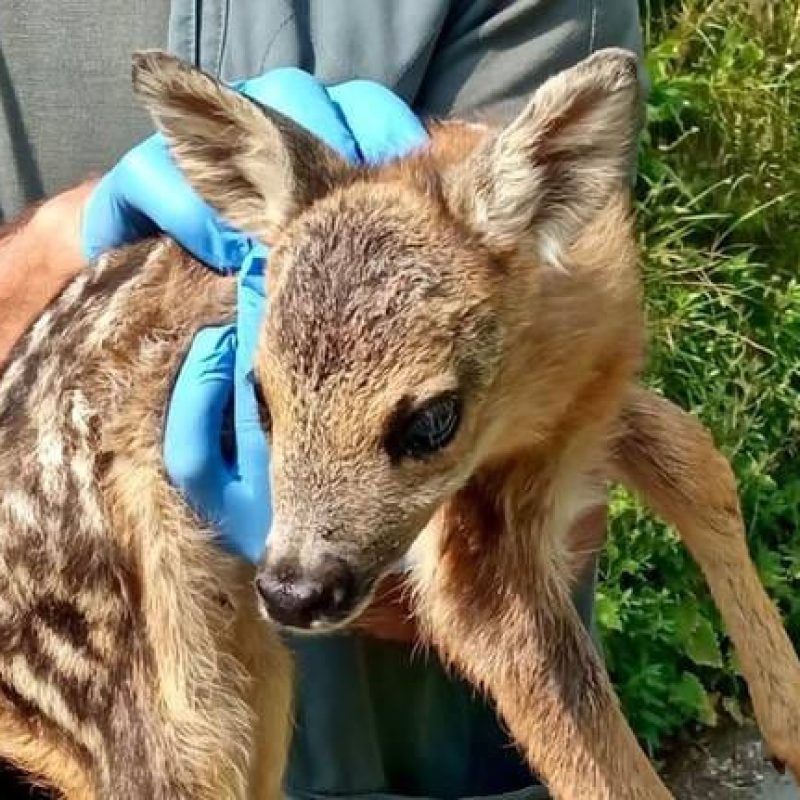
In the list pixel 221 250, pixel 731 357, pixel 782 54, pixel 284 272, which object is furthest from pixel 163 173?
pixel 782 54

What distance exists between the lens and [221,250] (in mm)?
3455

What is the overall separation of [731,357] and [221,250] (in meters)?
2.45

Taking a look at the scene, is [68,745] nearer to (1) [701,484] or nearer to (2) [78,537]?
(2) [78,537]

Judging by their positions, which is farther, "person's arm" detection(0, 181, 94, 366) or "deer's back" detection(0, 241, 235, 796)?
"person's arm" detection(0, 181, 94, 366)

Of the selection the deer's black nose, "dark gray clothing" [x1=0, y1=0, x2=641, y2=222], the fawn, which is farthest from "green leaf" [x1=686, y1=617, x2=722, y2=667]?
the deer's black nose

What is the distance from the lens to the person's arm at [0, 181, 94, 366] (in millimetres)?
3750

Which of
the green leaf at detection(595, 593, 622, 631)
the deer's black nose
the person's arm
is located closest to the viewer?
the deer's black nose

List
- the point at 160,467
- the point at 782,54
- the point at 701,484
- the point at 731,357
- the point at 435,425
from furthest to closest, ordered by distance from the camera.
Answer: the point at 782,54 < the point at 731,357 < the point at 701,484 < the point at 160,467 < the point at 435,425

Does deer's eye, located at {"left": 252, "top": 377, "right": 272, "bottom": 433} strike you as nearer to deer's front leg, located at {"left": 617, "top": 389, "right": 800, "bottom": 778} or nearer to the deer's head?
the deer's head

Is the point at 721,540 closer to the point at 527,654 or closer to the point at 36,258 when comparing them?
the point at 527,654

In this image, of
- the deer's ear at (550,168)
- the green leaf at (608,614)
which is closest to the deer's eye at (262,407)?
the deer's ear at (550,168)

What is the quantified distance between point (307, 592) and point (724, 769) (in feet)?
8.65

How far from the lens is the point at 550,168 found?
3.18 meters

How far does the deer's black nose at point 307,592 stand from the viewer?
2.93 m
